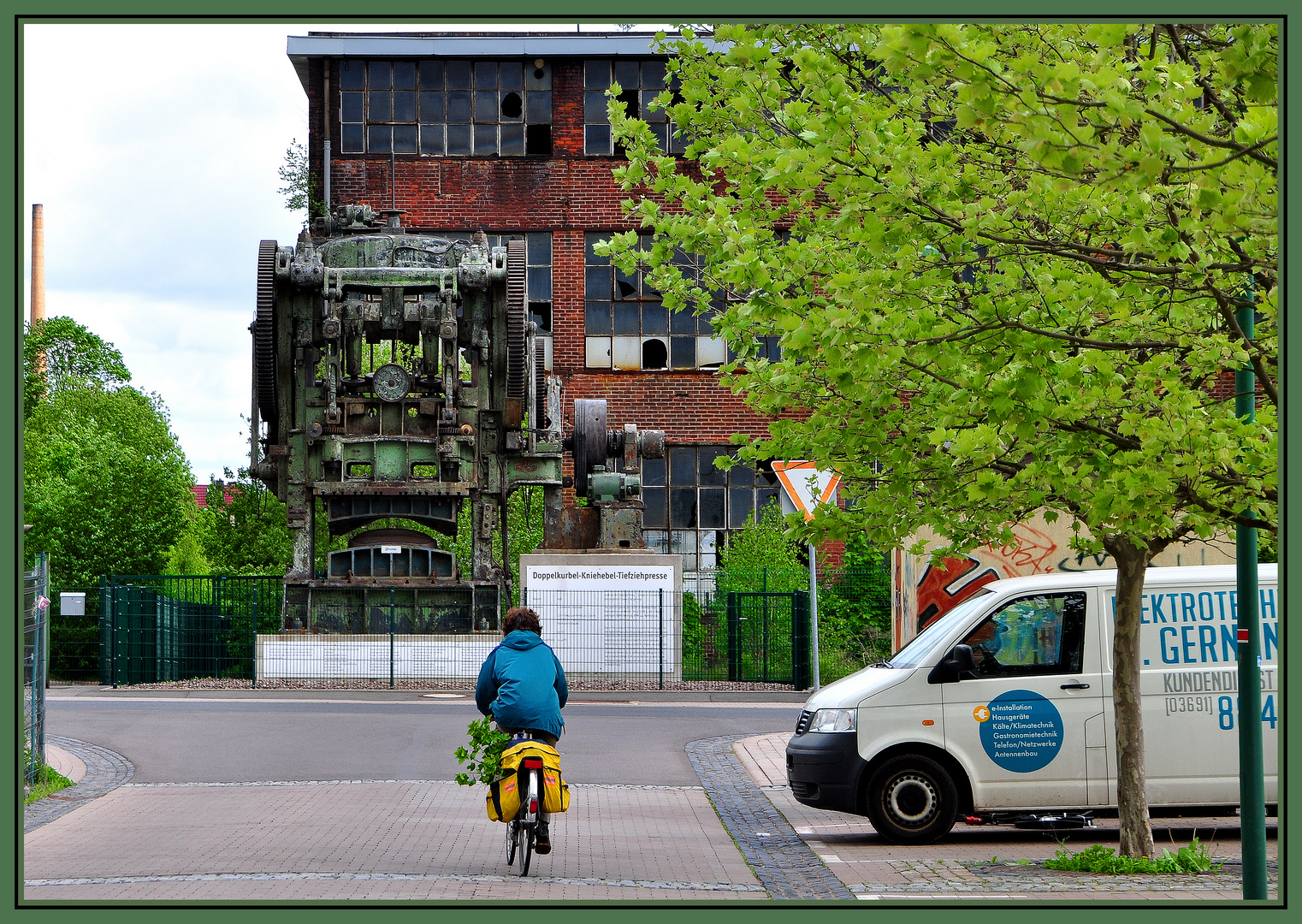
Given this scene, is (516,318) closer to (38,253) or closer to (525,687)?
(525,687)

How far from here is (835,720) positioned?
442 inches

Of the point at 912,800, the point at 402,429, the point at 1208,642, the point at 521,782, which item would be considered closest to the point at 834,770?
the point at 912,800

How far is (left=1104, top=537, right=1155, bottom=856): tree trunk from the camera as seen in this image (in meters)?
9.87

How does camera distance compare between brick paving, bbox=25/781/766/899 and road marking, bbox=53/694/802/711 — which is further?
road marking, bbox=53/694/802/711

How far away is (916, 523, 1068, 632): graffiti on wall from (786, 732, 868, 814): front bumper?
347 inches

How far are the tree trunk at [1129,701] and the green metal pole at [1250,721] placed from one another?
219cm

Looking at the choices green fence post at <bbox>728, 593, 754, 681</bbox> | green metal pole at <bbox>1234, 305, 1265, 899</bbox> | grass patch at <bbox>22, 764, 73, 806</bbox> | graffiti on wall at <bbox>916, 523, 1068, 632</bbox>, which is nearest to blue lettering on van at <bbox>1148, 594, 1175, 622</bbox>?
green metal pole at <bbox>1234, 305, 1265, 899</bbox>

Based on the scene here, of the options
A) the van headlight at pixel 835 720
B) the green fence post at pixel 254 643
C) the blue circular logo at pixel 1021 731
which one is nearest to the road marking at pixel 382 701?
the green fence post at pixel 254 643

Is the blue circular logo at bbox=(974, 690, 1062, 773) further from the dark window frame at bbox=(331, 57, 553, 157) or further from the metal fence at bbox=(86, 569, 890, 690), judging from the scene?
the dark window frame at bbox=(331, 57, 553, 157)

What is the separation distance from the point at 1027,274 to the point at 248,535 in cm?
2520

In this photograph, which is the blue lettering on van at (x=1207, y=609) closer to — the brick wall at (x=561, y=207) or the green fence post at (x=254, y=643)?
the green fence post at (x=254, y=643)

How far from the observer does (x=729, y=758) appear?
52.6 feet
